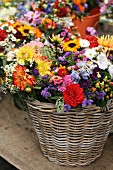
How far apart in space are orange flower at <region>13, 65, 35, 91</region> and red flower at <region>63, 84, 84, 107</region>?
135 millimetres

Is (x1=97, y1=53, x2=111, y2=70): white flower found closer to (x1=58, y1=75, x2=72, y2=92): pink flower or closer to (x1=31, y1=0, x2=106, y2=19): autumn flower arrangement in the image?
(x1=58, y1=75, x2=72, y2=92): pink flower

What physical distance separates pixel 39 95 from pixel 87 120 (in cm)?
19

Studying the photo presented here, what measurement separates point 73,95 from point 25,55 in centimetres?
25

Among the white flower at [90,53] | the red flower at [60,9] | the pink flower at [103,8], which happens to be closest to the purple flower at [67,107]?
the white flower at [90,53]

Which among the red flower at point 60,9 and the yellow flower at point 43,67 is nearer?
the yellow flower at point 43,67

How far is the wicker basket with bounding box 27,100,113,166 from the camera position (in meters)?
1.32

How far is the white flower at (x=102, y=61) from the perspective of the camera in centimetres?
130

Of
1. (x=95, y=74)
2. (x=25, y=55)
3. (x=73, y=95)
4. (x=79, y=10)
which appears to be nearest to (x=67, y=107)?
(x=73, y=95)

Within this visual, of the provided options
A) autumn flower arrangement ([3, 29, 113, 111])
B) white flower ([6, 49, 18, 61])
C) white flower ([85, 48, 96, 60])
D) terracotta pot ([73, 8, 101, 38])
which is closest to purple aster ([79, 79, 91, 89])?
autumn flower arrangement ([3, 29, 113, 111])

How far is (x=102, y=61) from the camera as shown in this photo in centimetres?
131

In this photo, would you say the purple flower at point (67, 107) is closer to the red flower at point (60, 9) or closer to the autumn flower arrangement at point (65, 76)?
the autumn flower arrangement at point (65, 76)

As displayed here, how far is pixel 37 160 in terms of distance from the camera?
1.56m

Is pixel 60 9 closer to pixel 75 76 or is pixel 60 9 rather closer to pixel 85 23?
pixel 85 23

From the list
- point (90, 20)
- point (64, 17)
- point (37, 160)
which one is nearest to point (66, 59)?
point (37, 160)
